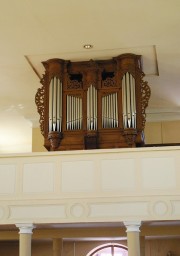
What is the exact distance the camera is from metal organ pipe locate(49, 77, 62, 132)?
10039mm

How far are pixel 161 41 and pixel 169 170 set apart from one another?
2.69m

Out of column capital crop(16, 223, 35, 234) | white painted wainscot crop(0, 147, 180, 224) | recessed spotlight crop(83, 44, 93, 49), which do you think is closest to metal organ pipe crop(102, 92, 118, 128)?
recessed spotlight crop(83, 44, 93, 49)

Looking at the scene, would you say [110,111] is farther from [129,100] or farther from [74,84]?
[74,84]

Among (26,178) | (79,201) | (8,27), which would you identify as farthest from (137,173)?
(8,27)

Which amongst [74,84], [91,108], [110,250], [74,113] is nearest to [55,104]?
[74,113]

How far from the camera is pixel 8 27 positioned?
Answer: 9070mm

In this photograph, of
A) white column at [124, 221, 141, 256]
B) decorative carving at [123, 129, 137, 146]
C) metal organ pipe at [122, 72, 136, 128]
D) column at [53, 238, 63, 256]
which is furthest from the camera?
column at [53, 238, 63, 256]

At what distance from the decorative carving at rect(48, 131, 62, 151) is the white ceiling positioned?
5.42ft

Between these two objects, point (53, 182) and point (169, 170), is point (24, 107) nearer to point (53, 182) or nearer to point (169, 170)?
point (53, 182)

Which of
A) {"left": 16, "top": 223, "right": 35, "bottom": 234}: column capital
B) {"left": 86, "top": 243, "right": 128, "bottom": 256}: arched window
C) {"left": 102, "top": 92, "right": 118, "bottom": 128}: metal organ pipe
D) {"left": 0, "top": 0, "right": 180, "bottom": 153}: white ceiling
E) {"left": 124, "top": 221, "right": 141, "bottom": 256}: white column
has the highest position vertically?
{"left": 0, "top": 0, "right": 180, "bottom": 153}: white ceiling

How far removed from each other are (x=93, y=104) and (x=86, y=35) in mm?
1463

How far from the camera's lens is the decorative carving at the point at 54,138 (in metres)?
9.94

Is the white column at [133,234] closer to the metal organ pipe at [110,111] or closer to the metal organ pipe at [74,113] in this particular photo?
the metal organ pipe at [110,111]

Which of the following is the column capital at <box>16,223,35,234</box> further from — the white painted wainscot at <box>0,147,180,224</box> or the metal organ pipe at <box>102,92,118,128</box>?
the metal organ pipe at <box>102,92,118,128</box>
